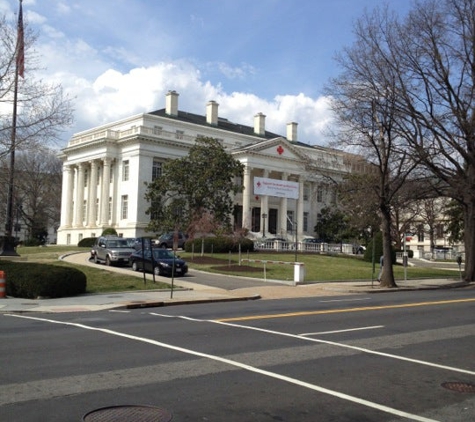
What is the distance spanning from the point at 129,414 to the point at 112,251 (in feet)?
92.4

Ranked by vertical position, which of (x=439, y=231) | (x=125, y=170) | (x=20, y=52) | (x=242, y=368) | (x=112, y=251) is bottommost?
(x=242, y=368)

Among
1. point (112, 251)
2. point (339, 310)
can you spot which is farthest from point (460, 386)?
point (112, 251)

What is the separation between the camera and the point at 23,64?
25.1 meters

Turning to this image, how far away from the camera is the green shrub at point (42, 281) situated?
1986cm

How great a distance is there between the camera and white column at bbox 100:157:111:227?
238ft

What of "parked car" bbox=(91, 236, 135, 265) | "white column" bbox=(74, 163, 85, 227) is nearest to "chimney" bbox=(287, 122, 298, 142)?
"white column" bbox=(74, 163, 85, 227)

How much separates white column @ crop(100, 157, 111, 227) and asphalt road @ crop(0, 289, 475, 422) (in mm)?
60050

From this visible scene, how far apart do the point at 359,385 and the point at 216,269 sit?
26774 millimetres

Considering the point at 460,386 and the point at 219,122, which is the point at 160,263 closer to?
the point at 460,386

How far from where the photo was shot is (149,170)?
229 feet

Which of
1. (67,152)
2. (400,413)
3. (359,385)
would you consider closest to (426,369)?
(359,385)

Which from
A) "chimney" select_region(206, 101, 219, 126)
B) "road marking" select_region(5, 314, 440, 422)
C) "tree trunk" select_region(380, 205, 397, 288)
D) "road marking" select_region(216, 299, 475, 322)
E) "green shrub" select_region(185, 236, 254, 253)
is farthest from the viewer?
"chimney" select_region(206, 101, 219, 126)

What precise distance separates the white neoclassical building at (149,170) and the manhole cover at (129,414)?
59379 mm

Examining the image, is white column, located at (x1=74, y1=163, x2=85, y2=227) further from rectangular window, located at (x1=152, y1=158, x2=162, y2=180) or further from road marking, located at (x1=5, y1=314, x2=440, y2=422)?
road marking, located at (x1=5, y1=314, x2=440, y2=422)
